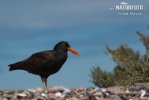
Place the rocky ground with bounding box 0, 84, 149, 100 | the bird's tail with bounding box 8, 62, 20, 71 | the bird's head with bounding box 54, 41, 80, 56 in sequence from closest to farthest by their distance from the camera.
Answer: the rocky ground with bounding box 0, 84, 149, 100 → the bird's head with bounding box 54, 41, 80, 56 → the bird's tail with bounding box 8, 62, 20, 71

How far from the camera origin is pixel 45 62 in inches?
869

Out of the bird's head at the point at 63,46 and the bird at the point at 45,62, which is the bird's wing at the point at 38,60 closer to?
the bird at the point at 45,62

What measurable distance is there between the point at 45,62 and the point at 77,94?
20.9 feet

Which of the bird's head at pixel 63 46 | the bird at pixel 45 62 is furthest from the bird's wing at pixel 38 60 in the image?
the bird's head at pixel 63 46

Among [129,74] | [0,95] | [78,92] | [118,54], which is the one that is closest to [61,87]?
[78,92]

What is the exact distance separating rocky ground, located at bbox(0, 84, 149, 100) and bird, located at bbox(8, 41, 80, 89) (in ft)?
17.9

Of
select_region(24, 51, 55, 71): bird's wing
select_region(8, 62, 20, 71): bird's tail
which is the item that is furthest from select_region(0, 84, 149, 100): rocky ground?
select_region(8, 62, 20, 71): bird's tail

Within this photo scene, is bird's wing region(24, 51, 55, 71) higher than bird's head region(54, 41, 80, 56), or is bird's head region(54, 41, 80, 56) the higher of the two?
bird's head region(54, 41, 80, 56)

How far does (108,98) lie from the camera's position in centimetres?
1562

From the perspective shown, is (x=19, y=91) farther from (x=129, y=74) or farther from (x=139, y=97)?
(x=129, y=74)

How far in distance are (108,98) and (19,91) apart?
2.41 meters

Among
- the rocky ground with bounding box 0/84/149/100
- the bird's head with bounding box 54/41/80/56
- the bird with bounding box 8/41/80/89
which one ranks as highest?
the bird's head with bounding box 54/41/80/56

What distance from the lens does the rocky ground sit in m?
15.6

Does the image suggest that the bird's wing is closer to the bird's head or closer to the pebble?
the bird's head
